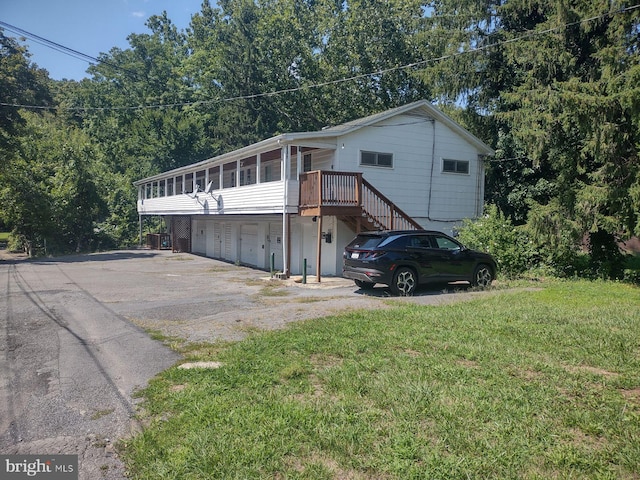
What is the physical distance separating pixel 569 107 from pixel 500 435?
11744 mm

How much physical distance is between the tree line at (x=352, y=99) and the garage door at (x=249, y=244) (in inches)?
389

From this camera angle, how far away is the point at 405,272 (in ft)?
37.1

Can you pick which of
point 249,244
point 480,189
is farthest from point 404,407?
point 249,244

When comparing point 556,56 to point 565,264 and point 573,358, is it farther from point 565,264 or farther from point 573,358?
point 573,358

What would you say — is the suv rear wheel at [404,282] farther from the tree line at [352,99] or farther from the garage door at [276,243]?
the garage door at [276,243]

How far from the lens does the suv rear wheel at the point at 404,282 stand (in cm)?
1118

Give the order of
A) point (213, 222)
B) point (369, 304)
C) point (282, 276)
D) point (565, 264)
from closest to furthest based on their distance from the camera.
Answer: point (369, 304) < point (565, 264) < point (282, 276) < point (213, 222)

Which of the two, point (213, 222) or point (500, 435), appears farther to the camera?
point (213, 222)

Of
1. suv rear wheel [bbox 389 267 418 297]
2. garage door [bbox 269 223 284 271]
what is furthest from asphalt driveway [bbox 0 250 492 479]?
garage door [bbox 269 223 284 271]

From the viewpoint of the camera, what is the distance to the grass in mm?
3307

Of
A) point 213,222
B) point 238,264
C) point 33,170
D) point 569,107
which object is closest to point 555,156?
point 569,107

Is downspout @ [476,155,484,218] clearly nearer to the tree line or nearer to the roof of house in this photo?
the roof of house

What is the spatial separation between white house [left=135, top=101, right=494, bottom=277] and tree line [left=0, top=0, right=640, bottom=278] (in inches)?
96.1

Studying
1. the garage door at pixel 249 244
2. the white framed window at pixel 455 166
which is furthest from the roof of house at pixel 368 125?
the garage door at pixel 249 244
